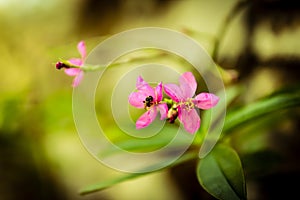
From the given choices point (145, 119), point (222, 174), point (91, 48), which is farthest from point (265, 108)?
point (91, 48)

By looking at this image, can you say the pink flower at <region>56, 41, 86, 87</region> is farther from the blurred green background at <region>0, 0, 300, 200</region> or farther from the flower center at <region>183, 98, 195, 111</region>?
the blurred green background at <region>0, 0, 300, 200</region>

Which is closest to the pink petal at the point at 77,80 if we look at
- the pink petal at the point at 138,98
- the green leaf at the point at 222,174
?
the pink petal at the point at 138,98

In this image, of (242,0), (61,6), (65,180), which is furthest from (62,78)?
(242,0)

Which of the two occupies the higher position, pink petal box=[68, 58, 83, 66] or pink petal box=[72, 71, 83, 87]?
pink petal box=[68, 58, 83, 66]

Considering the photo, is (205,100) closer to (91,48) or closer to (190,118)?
(190,118)

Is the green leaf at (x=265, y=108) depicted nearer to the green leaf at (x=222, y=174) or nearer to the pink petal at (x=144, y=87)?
the green leaf at (x=222, y=174)

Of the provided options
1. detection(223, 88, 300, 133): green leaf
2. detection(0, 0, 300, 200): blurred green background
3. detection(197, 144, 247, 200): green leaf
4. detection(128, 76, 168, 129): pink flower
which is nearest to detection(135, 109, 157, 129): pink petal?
detection(128, 76, 168, 129): pink flower

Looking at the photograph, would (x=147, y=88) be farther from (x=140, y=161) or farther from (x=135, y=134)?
(x=140, y=161)
